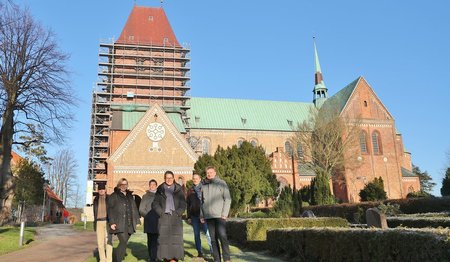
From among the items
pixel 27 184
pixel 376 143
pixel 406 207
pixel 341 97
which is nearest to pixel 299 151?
pixel 376 143

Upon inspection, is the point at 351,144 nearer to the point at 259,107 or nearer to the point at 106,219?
the point at 259,107

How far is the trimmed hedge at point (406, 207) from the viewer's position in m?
22.3

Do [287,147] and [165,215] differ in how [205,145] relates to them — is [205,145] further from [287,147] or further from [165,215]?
[165,215]

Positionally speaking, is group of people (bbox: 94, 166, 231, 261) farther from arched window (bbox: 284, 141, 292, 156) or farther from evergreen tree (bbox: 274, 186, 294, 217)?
arched window (bbox: 284, 141, 292, 156)

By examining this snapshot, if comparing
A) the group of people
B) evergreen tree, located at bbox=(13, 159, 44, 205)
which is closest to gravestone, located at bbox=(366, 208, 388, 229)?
the group of people

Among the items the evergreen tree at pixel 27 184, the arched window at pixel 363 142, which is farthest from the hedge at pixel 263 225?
the arched window at pixel 363 142

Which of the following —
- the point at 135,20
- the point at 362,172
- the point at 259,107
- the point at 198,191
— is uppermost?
the point at 135,20

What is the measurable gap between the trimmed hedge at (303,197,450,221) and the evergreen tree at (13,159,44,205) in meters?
25.8

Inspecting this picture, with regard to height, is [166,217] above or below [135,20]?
below

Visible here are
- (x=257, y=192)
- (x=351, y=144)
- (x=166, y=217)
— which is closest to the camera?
(x=166, y=217)

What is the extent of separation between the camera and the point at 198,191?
34.9ft

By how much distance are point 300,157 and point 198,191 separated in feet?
122

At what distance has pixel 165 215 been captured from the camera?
8.46 metres

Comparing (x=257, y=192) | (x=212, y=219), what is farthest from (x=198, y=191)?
(x=257, y=192)
